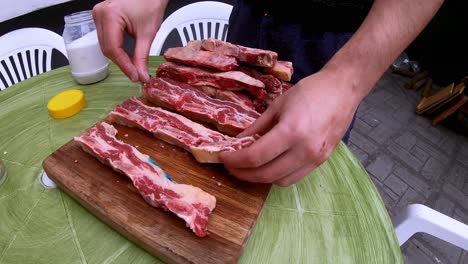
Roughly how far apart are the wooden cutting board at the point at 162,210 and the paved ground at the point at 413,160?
6.79ft

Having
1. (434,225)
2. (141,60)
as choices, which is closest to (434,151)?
(434,225)

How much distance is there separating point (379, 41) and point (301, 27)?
23.8 inches

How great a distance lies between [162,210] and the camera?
3.84 ft

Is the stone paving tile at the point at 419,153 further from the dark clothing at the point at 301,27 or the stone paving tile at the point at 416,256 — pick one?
the dark clothing at the point at 301,27

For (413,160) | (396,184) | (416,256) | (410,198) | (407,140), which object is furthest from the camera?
(407,140)

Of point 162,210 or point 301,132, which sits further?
point 162,210

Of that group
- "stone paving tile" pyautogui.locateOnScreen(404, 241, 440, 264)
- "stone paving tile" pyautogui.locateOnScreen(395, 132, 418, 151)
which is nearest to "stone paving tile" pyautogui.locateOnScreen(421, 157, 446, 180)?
"stone paving tile" pyautogui.locateOnScreen(395, 132, 418, 151)

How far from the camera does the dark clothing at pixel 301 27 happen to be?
158cm

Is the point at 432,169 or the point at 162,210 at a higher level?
the point at 162,210

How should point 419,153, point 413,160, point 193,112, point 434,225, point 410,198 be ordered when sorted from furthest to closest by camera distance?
point 419,153 → point 413,160 → point 410,198 → point 193,112 → point 434,225

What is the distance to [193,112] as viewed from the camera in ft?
5.03

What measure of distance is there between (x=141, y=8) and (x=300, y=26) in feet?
2.66

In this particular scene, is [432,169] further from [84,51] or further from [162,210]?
[84,51]

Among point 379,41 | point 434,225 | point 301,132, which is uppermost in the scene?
point 379,41
